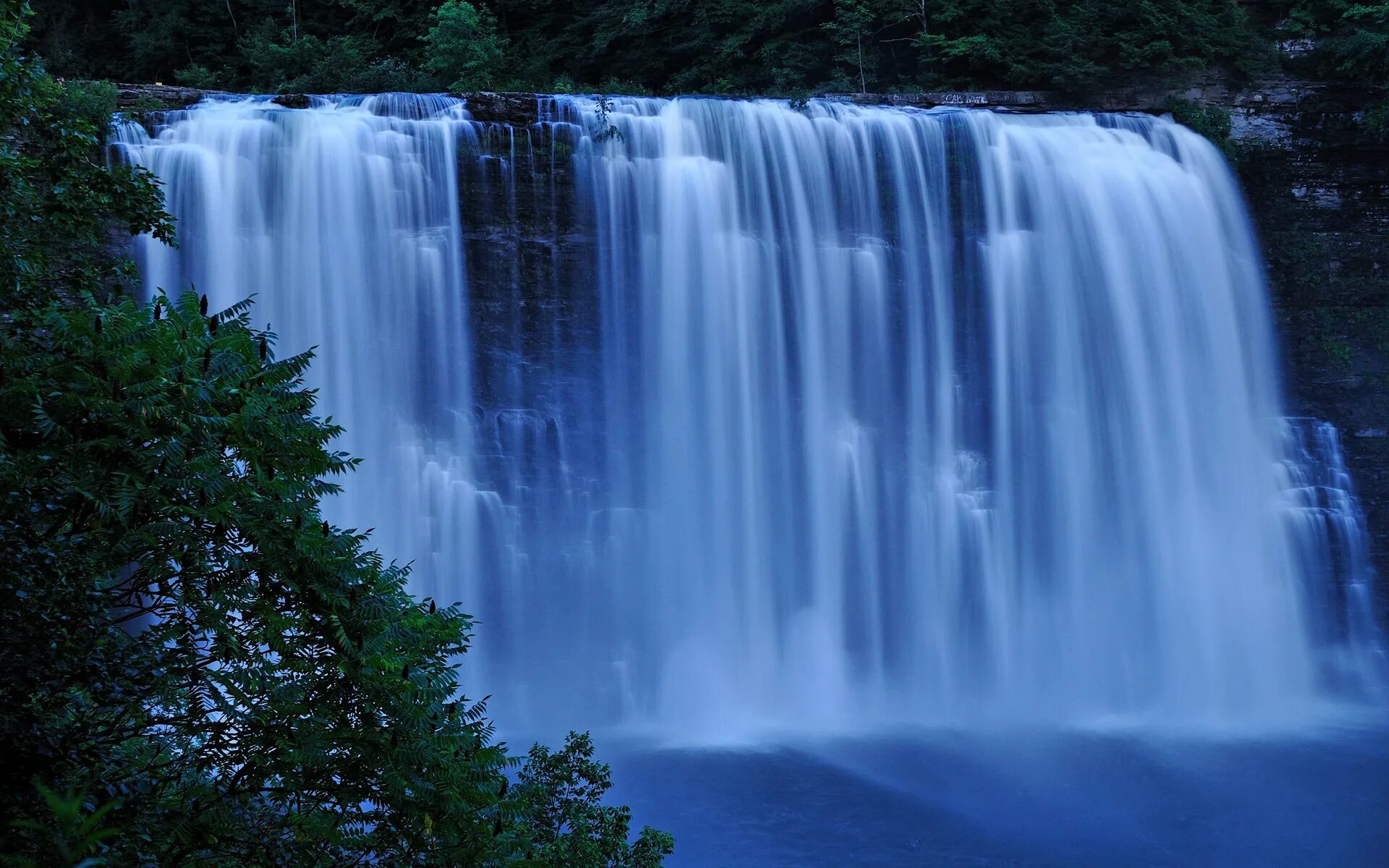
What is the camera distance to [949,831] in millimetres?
14336

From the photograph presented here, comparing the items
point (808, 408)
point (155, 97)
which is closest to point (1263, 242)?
point (808, 408)

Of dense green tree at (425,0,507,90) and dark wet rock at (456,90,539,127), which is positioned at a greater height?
dense green tree at (425,0,507,90)

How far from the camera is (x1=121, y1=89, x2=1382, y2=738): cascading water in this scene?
61.2 feet

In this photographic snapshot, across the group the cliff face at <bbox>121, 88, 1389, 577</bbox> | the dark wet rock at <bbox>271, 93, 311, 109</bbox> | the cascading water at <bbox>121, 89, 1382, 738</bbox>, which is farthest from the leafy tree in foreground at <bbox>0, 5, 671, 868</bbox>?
the dark wet rock at <bbox>271, 93, 311, 109</bbox>

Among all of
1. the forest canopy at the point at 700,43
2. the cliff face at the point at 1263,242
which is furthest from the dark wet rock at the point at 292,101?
the forest canopy at the point at 700,43

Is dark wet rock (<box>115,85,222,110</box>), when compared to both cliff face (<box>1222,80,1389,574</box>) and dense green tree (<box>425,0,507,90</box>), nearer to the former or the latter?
dense green tree (<box>425,0,507,90</box>)

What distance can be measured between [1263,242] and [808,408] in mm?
10271

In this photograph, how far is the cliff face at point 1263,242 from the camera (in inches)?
764

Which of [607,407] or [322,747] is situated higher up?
[607,407]

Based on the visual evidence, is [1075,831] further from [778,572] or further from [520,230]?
[520,230]

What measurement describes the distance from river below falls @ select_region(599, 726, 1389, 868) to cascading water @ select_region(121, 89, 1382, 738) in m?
1.69

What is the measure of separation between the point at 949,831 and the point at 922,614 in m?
5.91

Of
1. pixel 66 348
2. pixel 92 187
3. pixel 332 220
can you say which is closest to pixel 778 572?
pixel 332 220

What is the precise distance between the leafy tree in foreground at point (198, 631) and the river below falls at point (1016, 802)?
27.9 feet
